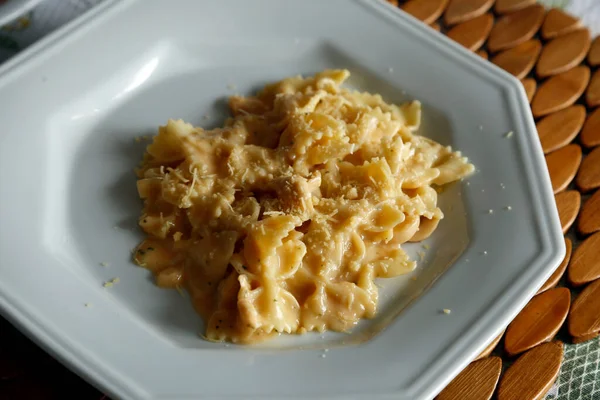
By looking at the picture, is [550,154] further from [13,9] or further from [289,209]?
[13,9]

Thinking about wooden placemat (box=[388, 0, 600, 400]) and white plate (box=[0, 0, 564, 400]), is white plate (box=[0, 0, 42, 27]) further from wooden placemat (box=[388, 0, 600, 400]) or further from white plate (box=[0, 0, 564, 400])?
wooden placemat (box=[388, 0, 600, 400])

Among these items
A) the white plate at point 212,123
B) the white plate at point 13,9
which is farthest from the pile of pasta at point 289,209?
the white plate at point 13,9

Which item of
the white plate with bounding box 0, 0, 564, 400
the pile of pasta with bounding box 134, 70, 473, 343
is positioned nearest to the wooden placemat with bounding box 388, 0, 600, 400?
the white plate with bounding box 0, 0, 564, 400

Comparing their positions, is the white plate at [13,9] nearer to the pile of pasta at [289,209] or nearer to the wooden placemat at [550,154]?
the pile of pasta at [289,209]

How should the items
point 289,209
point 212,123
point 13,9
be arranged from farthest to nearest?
point 212,123
point 13,9
point 289,209

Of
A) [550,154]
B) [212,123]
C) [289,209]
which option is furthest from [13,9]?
[550,154]
